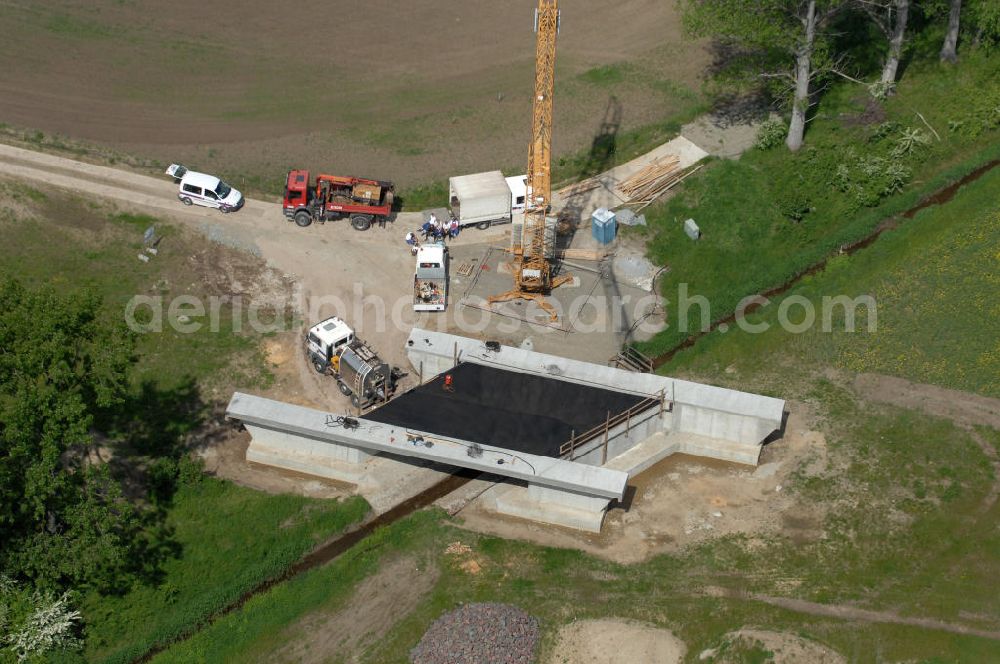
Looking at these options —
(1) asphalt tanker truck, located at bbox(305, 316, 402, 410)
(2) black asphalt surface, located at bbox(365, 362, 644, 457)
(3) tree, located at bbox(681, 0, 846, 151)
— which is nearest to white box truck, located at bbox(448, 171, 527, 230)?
(1) asphalt tanker truck, located at bbox(305, 316, 402, 410)

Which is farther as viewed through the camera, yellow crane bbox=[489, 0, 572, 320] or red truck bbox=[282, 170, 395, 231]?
red truck bbox=[282, 170, 395, 231]

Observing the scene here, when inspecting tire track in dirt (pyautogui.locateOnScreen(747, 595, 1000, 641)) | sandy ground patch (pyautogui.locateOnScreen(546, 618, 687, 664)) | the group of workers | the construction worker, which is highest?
the group of workers

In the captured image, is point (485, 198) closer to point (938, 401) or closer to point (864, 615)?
point (938, 401)

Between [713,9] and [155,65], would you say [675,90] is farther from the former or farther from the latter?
[155,65]

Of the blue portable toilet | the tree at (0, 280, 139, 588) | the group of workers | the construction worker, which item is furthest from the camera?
Result: the blue portable toilet

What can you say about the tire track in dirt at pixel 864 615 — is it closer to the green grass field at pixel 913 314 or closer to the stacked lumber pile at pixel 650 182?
the green grass field at pixel 913 314

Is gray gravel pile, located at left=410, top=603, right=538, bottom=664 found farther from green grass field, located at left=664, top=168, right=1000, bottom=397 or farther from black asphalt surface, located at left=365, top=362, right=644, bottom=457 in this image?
green grass field, located at left=664, top=168, right=1000, bottom=397
